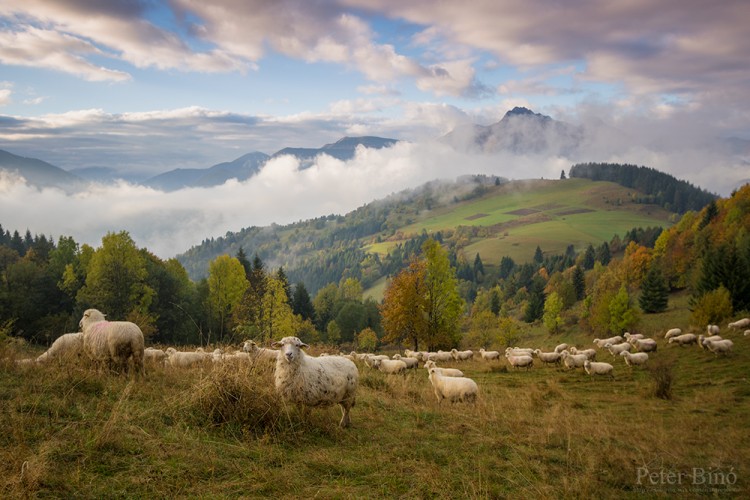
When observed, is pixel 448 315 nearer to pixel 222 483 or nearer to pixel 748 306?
pixel 748 306

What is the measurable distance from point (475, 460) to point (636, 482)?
2830mm

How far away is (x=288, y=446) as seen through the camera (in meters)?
7.66

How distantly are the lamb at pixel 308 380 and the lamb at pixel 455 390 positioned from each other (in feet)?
21.1

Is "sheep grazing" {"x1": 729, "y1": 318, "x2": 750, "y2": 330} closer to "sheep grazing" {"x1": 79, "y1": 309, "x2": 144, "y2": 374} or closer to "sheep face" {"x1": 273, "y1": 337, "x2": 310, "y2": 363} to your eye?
"sheep face" {"x1": 273, "y1": 337, "x2": 310, "y2": 363}

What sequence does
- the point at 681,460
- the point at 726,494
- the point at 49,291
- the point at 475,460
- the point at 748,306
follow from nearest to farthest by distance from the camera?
the point at 726,494
the point at 475,460
the point at 681,460
the point at 748,306
the point at 49,291

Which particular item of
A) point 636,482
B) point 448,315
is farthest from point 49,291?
point 636,482

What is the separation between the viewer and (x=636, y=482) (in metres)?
7.50

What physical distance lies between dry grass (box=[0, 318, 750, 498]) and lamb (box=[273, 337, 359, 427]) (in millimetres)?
333

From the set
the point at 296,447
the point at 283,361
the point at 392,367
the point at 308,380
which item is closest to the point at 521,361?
the point at 392,367

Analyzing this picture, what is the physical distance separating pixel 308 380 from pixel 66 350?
879cm

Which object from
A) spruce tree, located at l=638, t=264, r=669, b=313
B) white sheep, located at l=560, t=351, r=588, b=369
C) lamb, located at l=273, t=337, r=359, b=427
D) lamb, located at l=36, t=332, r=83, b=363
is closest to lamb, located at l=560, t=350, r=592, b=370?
white sheep, located at l=560, t=351, r=588, b=369

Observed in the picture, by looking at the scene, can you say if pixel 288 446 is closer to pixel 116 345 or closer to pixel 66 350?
pixel 116 345

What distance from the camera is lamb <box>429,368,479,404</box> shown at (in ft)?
49.2

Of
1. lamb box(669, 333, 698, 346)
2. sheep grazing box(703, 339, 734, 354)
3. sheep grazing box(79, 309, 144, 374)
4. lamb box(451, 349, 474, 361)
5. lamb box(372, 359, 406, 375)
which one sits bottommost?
lamb box(451, 349, 474, 361)
